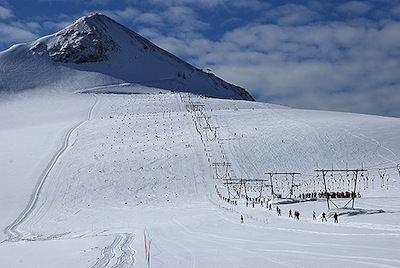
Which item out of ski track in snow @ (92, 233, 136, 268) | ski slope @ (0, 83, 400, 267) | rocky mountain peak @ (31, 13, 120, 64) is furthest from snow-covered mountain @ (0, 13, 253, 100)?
ski track in snow @ (92, 233, 136, 268)

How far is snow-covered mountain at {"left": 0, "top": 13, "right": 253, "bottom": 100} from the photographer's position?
136m

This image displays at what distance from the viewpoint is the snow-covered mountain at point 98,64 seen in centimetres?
13575

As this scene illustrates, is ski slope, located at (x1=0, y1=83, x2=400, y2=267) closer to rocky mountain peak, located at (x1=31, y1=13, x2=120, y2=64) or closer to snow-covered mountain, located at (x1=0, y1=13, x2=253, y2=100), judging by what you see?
snow-covered mountain, located at (x1=0, y1=13, x2=253, y2=100)

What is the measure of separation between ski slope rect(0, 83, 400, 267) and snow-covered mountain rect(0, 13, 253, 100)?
4564 centimetres

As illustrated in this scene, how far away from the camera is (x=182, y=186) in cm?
4638

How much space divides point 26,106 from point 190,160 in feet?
200

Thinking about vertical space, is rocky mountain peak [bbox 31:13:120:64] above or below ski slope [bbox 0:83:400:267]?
above

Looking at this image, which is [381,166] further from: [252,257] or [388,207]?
[252,257]

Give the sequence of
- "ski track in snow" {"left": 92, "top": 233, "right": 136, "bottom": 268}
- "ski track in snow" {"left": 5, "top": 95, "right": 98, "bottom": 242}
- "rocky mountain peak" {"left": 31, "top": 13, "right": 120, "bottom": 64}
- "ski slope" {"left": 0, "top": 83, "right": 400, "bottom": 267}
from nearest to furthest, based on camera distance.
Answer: "ski track in snow" {"left": 92, "top": 233, "right": 136, "bottom": 268}
"ski slope" {"left": 0, "top": 83, "right": 400, "bottom": 267}
"ski track in snow" {"left": 5, "top": 95, "right": 98, "bottom": 242}
"rocky mountain peak" {"left": 31, "top": 13, "right": 120, "bottom": 64}

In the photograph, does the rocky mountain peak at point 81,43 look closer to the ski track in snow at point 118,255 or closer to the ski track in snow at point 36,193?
the ski track in snow at point 36,193

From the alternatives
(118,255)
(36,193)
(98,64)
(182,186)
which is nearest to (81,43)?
(98,64)

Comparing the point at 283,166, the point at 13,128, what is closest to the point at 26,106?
the point at 13,128

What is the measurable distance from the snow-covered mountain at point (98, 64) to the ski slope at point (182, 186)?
45.6 m

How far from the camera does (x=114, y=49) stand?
557ft
